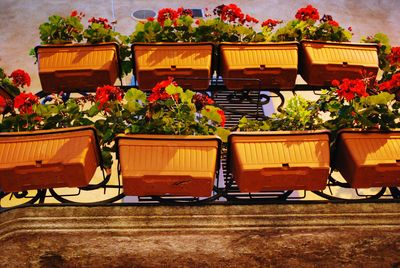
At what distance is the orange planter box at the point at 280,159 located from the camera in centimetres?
297

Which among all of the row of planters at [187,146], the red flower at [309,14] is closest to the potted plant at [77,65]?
the row of planters at [187,146]

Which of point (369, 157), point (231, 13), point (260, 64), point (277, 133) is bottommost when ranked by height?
point (369, 157)

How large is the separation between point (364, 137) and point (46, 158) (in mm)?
2103

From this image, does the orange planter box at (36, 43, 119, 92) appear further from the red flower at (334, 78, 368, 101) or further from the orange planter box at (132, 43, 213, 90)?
the red flower at (334, 78, 368, 101)

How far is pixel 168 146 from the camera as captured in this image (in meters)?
3.01

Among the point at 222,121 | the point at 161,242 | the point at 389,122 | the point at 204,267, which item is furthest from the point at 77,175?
the point at 389,122

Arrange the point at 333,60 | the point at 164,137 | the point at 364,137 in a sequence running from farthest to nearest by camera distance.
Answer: the point at 333,60 < the point at 364,137 < the point at 164,137

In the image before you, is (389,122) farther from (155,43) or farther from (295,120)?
(155,43)

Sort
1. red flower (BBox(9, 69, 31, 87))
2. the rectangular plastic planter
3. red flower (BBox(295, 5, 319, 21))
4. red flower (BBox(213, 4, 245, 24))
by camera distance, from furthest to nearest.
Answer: red flower (BBox(295, 5, 319, 21)) → red flower (BBox(213, 4, 245, 24)) → red flower (BBox(9, 69, 31, 87)) → the rectangular plastic planter

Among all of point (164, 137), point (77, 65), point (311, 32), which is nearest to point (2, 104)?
point (77, 65)

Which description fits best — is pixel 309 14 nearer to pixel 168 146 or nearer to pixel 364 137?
pixel 364 137

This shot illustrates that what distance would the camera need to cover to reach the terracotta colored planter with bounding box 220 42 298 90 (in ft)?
12.6

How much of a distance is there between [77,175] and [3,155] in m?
0.48

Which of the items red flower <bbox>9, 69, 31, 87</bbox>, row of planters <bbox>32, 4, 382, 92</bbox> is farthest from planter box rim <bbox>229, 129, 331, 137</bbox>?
red flower <bbox>9, 69, 31, 87</bbox>
